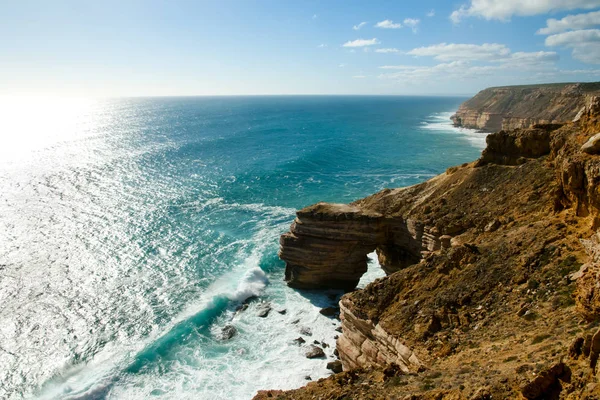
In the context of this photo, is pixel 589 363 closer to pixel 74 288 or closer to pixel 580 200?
pixel 580 200

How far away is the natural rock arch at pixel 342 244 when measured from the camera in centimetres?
3419

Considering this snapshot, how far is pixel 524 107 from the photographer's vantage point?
13288 centimetres

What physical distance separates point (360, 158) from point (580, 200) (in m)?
75.4

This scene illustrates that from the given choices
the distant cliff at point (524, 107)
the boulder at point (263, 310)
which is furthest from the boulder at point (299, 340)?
the distant cliff at point (524, 107)

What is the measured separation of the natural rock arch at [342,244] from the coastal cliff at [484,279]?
12cm

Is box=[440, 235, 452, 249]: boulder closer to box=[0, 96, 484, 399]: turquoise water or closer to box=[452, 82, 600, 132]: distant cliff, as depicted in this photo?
box=[0, 96, 484, 399]: turquoise water

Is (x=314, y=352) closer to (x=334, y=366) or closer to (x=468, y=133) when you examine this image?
(x=334, y=366)

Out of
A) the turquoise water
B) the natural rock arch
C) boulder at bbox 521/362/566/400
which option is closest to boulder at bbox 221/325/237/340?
the turquoise water

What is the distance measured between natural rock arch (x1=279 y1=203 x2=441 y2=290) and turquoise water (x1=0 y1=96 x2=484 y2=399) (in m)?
2.37

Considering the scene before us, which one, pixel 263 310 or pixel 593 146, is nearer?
pixel 593 146

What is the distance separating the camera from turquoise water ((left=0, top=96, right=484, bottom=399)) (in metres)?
28.5

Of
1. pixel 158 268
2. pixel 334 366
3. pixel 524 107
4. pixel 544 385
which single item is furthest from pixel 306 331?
pixel 524 107

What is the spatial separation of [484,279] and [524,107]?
134957 mm

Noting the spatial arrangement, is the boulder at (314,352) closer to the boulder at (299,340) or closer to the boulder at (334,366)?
the boulder at (299,340)
